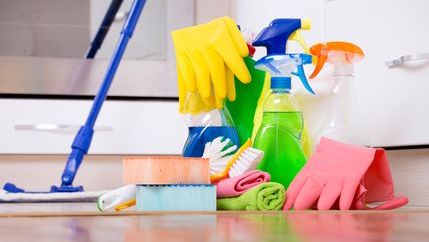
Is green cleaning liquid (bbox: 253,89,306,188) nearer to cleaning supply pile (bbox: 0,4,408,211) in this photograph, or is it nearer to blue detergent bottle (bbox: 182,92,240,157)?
cleaning supply pile (bbox: 0,4,408,211)

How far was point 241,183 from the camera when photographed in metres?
0.88

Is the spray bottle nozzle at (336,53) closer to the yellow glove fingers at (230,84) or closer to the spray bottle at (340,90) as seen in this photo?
the spray bottle at (340,90)

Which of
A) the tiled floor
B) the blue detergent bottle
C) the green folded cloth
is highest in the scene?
the blue detergent bottle

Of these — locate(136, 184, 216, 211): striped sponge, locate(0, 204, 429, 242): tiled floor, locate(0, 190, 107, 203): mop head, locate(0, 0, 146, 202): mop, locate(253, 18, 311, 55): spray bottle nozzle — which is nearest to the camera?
locate(0, 204, 429, 242): tiled floor

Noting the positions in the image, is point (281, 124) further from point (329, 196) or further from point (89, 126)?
point (89, 126)

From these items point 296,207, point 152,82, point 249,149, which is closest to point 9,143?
point 152,82

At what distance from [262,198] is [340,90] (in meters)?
0.29

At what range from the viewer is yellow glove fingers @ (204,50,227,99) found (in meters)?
1.08

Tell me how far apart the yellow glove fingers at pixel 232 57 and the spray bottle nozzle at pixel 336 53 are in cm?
11

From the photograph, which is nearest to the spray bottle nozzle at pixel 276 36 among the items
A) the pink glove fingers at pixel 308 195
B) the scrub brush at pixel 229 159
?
the scrub brush at pixel 229 159

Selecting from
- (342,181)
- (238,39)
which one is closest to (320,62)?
(238,39)

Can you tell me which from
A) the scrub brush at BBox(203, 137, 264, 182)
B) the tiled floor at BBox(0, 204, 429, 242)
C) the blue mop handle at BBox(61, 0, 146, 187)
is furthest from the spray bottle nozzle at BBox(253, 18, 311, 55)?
the blue mop handle at BBox(61, 0, 146, 187)

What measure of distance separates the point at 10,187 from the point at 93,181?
0.25 meters

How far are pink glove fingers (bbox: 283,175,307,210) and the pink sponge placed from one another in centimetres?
10
